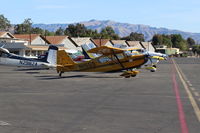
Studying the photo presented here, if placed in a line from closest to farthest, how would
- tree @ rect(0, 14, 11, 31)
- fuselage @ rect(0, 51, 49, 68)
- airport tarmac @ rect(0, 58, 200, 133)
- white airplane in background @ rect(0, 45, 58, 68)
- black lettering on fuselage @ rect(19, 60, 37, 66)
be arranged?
airport tarmac @ rect(0, 58, 200, 133)
white airplane in background @ rect(0, 45, 58, 68)
fuselage @ rect(0, 51, 49, 68)
black lettering on fuselage @ rect(19, 60, 37, 66)
tree @ rect(0, 14, 11, 31)

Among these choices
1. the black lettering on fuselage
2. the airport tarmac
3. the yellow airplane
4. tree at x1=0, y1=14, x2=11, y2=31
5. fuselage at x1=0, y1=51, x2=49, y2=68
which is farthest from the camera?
tree at x1=0, y1=14, x2=11, y2=31

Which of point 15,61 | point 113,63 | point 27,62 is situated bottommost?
point 27,62

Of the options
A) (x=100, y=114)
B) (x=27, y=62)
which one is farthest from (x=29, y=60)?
(x=100, y=114)

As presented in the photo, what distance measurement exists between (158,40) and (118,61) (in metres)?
174

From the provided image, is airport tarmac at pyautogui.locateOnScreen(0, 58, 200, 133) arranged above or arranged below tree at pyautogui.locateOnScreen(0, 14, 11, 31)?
below

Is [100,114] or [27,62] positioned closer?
[100,114]

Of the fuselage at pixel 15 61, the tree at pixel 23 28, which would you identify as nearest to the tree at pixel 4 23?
the tree at pixel 23 28

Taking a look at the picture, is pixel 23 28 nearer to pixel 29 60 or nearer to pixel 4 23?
pixel 4 23

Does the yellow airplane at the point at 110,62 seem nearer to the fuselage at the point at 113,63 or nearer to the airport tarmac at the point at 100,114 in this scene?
the fuselage at the point at 113,63

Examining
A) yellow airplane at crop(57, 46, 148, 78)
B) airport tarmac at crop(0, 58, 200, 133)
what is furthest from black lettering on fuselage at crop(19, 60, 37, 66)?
airport tarmac at crop(0, 58, 200, 133)

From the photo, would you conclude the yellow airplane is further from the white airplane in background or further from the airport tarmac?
the airport tarmac

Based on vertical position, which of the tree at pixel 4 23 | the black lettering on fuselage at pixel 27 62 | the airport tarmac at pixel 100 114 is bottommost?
the black lettering on fuselage at pixel 27 62

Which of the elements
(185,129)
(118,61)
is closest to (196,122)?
(185,129)

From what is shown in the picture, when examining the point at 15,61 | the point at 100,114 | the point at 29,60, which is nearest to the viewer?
the point at 100,114
